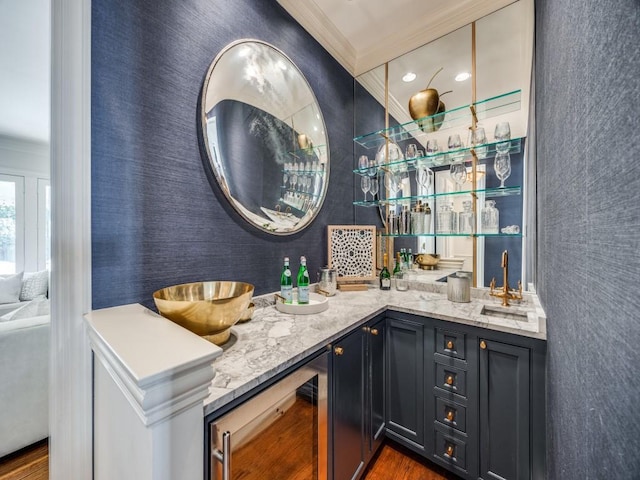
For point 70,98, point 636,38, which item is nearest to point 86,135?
point 70,98

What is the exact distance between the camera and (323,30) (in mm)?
1917

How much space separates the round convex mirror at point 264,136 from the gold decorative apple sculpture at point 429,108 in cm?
80

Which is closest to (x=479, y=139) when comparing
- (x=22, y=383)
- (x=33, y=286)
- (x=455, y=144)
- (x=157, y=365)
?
(x=455, y=144)

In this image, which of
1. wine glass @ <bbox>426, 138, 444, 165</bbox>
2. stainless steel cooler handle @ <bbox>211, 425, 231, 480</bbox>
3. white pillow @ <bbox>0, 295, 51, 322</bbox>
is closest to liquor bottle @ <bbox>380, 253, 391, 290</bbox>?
wine glass @ <bbox>426, 138, 444, 165</bbox>

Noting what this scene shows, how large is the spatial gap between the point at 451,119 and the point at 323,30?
1.17m

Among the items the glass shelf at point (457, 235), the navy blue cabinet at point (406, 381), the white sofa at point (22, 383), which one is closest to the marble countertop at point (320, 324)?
the navy blue cabinet at point (406, 381)

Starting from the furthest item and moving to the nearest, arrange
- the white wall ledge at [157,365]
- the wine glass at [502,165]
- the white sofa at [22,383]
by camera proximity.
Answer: the wine glass at [502,165], the white sofa at [22,383], the white wall ledge at [157,365]

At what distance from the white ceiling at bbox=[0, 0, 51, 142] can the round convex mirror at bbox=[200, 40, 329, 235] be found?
2.71 ft

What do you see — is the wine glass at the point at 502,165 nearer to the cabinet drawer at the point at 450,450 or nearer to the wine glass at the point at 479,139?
the wine glass at the point at 479,139

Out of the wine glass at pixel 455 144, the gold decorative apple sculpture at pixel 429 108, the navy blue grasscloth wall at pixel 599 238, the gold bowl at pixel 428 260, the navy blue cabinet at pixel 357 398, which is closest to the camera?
the navy blue grasscloth wall at pixel 599 238

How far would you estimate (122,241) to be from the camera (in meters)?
0.99

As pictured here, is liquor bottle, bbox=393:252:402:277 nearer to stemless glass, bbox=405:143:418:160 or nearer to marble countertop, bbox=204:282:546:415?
marble countertop, bbox=204:282:546:415

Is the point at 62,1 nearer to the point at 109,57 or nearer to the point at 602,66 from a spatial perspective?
the point at 109,57

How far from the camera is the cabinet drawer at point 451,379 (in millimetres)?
1301
